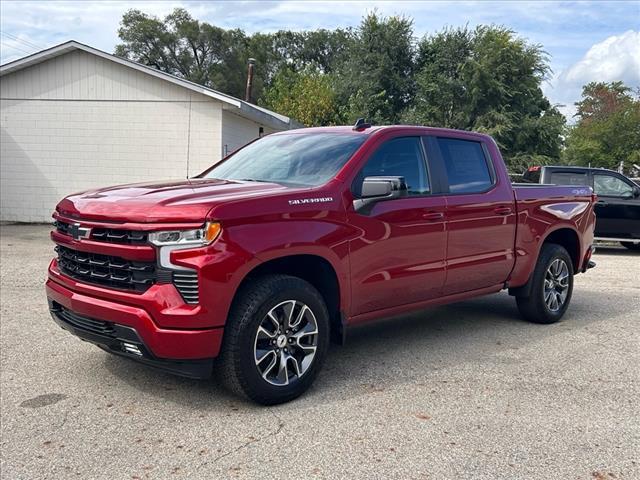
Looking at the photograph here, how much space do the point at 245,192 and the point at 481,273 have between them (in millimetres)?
2594

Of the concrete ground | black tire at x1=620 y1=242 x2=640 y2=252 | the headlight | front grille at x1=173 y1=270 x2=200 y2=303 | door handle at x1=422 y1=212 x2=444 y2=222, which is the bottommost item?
black tire at x1=620 y1=242 x2=640 y2=252

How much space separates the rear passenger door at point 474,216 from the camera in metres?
5.45

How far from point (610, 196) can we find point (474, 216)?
9.04 metres

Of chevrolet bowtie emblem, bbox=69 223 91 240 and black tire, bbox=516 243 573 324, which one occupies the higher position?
chevrolet bowtie emblem, bbox=69 223 91 240

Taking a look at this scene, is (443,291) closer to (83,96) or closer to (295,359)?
(295,359)

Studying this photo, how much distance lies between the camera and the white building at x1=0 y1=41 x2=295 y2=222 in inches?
643

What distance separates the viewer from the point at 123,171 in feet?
54.7

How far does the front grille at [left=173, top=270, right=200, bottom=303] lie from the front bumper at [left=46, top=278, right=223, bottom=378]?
0.20m

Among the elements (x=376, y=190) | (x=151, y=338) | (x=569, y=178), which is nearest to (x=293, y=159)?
(x=376, y=190)

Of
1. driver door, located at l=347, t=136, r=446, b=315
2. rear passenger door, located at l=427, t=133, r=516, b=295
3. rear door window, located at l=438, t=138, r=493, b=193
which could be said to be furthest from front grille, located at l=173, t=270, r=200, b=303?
rear door window, located at l=438, t=138, r=493, b=193

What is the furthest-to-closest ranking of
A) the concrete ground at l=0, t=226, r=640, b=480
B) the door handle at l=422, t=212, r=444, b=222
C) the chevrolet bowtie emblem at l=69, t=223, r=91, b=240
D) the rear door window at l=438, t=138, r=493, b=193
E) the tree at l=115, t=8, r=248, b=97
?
the tree at l=115, t=8, r=248, b=97, the rear door window at l=438, t=138, r=493, b=193, the door handle at l=422, t=212, r=444, b=222, the chevrolet bowtie emblem at l=69, t=223, r=91, b=240, the concrete ground at l=0, t=226, r=640, b=480

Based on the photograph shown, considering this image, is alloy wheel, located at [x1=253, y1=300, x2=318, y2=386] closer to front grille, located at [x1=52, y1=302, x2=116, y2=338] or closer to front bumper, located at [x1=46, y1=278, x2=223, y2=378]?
front bumper, located at [x1=46, y1=278, x2=223, y2=378]

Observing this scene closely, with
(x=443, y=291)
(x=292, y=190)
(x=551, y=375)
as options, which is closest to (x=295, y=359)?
(x=292, y=190)

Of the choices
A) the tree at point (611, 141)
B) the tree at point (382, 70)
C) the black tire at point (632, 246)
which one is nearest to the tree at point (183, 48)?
the tree at point (382, 70)
